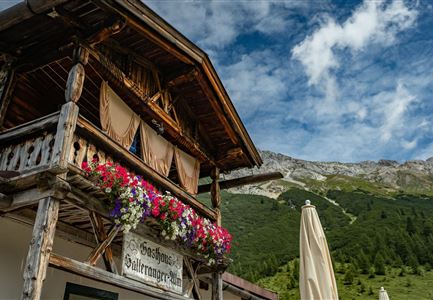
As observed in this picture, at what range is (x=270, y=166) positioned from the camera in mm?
139625

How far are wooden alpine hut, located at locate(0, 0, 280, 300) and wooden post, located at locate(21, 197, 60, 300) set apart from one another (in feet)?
0.05

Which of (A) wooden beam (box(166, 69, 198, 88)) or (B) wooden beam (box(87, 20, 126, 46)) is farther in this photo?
(A) wooden beam (box(166, 69, 198, 88))

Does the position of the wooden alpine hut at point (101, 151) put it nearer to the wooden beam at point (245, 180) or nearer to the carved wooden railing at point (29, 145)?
the carved wooden railing at point (29, 145)

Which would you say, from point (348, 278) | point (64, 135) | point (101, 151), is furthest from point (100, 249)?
point (348, 278)

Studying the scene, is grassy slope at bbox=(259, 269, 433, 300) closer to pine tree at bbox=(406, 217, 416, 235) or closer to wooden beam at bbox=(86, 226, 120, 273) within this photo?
pine tree at bbox=(406, 217, 416, 235)

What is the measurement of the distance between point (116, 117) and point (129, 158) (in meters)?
1.02

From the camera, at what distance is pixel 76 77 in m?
6.13

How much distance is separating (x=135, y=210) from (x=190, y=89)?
15.0ft

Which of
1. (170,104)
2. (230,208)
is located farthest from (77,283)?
(230,208)

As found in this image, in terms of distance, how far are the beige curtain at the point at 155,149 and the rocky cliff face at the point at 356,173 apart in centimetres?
9709

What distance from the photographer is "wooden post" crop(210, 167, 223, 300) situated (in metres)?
9.27

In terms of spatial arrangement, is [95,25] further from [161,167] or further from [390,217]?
[390,217]

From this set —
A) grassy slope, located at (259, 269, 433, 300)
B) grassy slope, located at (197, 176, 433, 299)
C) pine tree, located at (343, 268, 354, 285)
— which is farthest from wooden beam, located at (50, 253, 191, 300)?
pine tree, located at (343, 268, 354, 285)

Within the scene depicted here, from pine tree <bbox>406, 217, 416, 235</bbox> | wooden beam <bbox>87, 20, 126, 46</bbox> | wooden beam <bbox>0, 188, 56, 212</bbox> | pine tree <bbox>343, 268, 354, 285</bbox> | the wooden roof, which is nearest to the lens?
wooden beam <bbox>0, 188, 56, 212</bbox>
